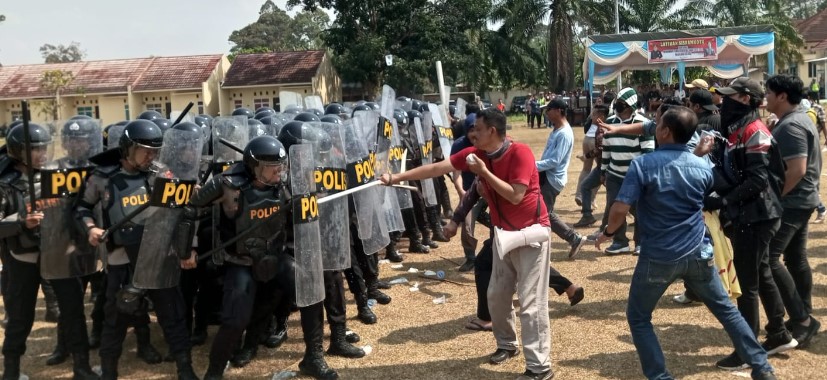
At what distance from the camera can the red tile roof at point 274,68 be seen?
146 ft

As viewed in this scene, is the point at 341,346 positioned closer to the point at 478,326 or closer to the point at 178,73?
the point at 478,326

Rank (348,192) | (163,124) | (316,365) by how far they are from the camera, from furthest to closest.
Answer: (163,124) < (348,192) < (316,365)

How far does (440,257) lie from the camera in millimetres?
9055

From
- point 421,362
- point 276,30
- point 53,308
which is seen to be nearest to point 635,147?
point 421,362

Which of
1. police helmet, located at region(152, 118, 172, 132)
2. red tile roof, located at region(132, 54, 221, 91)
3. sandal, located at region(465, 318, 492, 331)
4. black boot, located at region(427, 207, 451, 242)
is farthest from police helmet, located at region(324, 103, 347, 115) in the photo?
red tile roof, located at region(132, 54, 221, 91)

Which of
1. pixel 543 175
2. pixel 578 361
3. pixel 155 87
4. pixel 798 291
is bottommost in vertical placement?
pixel 578 361

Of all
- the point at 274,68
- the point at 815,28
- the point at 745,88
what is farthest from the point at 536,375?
the point at 815,28

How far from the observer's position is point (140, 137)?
487cm

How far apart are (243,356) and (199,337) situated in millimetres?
756

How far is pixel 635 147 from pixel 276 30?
8559cm

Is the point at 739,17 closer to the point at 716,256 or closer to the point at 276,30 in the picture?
the point at 716,256

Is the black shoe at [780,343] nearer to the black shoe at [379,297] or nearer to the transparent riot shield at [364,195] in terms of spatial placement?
the transparent riot shield at [364,195]

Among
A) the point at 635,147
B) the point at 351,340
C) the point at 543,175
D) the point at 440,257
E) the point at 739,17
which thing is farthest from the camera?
the point at 739,17

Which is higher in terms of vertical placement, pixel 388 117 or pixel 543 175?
pixel 388 117
